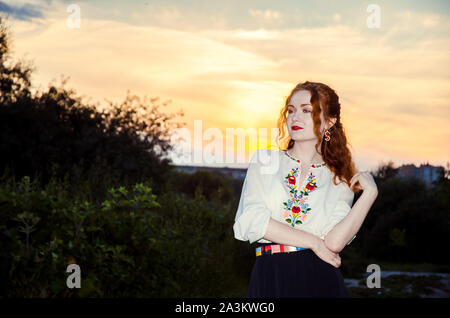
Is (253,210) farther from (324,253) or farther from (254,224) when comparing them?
(324,253)

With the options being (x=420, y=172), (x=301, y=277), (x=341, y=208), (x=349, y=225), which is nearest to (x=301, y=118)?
(x=341, y=208)

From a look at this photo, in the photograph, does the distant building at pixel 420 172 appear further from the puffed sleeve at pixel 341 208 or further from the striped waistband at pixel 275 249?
the striped waistband at pixel 275 249

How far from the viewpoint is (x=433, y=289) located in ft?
35.5

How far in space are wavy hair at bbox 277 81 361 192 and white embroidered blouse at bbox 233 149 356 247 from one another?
10cm

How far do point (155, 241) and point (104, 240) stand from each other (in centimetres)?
75

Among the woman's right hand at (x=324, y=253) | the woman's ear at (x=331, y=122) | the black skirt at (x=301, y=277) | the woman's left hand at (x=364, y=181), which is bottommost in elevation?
the black skirt at (x=301, y=277)

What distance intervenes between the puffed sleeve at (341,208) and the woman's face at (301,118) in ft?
1.30

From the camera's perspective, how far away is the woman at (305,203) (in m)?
2.79

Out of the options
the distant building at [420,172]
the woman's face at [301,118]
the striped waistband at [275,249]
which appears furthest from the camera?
the distant building at [420,172]

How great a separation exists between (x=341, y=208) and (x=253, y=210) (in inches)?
22.9

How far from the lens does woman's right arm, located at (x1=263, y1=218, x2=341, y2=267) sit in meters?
2.77

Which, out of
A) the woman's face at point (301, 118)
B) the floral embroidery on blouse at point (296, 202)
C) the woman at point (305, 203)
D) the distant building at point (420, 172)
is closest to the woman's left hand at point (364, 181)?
the woman at point (305, 203)

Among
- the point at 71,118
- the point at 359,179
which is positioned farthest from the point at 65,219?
the point at 71,118

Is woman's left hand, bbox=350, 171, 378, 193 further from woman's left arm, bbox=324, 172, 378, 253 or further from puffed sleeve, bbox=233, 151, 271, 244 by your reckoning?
puffed sleeve, bbox=233, 151, 271, 244
